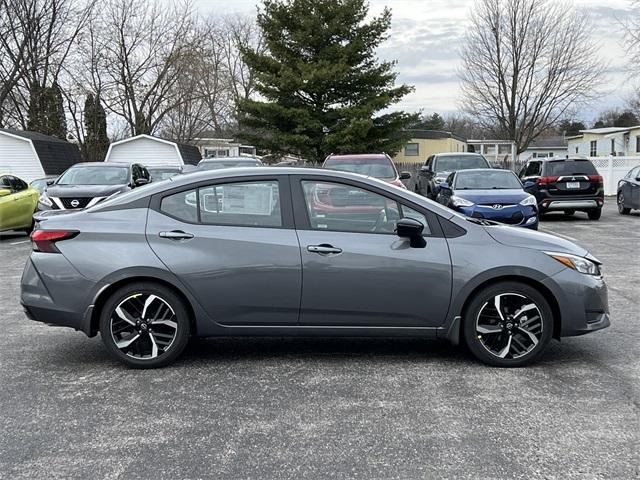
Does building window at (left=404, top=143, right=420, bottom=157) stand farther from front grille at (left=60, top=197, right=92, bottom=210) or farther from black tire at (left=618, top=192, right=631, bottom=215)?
front grille at (left=60, top=197, right=92, bottom=210)

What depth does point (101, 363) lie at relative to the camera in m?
4.98

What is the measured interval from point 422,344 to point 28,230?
1314 cm

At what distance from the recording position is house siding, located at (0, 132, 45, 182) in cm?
3059

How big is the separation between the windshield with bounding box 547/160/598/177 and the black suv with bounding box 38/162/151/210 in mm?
10535

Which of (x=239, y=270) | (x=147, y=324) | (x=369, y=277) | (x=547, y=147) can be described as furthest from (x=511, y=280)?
(x=547, y=147)

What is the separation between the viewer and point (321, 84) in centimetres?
3106

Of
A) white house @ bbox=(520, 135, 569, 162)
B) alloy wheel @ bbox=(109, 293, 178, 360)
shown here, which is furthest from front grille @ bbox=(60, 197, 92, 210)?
white house @ bbox=(520, 135, 569, 162)

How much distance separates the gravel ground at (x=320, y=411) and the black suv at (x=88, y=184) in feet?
26.9

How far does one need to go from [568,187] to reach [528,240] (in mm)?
12780

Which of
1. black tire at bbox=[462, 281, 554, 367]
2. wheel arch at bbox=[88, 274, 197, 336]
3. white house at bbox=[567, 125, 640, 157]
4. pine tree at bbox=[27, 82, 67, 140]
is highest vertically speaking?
pine tree at bbox=[27, 82, 67, 140]

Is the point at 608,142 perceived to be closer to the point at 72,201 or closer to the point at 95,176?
the point at 95,176

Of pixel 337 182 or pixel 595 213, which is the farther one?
pixel 595 213

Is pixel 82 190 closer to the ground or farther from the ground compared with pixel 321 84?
closer to the ground

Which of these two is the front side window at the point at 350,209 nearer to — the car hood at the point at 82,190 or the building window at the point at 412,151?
the car hood at the point at 82,190
